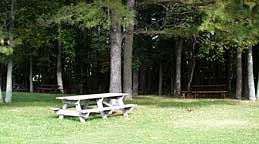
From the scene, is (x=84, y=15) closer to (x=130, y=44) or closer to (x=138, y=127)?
(x=130, y=44)

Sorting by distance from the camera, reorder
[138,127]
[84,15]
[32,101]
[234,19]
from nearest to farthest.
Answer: [138,127]
[234,19]
[84,15]
[32,101]

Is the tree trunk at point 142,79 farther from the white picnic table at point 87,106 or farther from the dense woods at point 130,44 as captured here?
the white picnic table at point 87,106

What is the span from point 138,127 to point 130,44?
29.3ft

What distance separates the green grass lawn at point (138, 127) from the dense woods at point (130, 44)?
2732 mm

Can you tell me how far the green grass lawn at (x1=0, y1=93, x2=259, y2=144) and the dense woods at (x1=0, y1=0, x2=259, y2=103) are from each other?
8.96 feet

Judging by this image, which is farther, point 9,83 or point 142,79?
point 142,79

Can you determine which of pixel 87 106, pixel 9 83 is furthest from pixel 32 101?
pixel 87 106

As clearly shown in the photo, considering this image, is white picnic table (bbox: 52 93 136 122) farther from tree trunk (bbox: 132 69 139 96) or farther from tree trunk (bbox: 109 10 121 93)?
tree trunk (bbox: 132 69 139 96)

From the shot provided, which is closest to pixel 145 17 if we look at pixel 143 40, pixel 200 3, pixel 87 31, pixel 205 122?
pixel 143 40

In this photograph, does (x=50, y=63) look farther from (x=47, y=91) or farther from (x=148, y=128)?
(x=148, y=128)

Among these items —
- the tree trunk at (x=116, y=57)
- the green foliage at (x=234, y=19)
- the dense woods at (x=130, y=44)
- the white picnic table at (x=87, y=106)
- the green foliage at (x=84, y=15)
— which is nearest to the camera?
the white picnic table at (x=87, y=106)

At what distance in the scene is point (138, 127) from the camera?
1134cm

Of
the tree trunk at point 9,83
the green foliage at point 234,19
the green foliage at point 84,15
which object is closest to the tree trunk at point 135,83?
the tree trunk at point 9,83

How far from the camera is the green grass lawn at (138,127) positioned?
9422 mm
